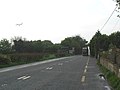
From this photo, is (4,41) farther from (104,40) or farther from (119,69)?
(119,69)

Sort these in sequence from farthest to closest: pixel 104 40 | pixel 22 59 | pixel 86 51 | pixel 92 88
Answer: pixel 86 51, pixel 104 40, pixel 22 59, pixel 92 88

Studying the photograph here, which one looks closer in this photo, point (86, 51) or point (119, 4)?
point (119, 4)

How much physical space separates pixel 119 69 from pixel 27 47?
99145 mm

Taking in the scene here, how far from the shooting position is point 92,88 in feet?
45.2

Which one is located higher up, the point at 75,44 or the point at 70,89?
the point at 75,44

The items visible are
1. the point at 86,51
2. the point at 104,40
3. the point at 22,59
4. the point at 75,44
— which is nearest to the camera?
the point at 22,59

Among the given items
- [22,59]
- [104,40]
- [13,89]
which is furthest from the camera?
[104,40]

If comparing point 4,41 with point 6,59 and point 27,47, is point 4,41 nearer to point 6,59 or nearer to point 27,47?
point 27,47

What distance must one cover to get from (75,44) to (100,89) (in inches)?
7146

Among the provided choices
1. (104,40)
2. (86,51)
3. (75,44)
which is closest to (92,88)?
(104,40)

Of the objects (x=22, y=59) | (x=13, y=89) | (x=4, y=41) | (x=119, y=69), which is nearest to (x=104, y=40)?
(x=22, y=59)

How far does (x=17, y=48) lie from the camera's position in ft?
364

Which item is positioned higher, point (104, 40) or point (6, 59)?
point (104, 40)

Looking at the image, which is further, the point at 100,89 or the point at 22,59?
the point at 22,59
